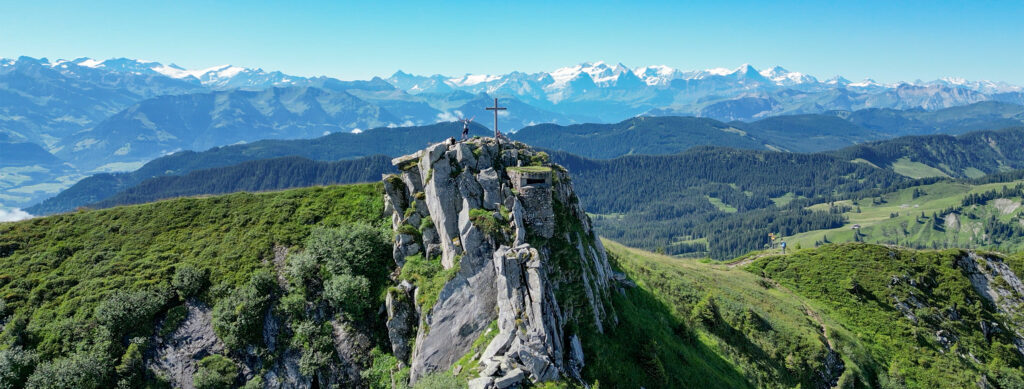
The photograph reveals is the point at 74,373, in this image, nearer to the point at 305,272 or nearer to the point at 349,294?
the point at 305,272

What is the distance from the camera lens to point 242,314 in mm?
33562

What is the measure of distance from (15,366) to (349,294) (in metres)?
22.4

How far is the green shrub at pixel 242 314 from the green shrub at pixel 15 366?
449 inches

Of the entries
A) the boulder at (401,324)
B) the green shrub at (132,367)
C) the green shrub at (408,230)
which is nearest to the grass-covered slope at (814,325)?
the boulder at (401,324)

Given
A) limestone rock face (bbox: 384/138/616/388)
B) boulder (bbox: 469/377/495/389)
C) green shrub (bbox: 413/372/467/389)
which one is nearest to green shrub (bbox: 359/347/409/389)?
limestone rock face (bbox: 384/138/616/388)

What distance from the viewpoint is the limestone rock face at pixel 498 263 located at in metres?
25.7

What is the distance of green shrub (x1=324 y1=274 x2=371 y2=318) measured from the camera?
114 feet

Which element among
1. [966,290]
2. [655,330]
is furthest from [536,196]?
[966,290]

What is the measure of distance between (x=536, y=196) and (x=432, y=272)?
33.7 ft

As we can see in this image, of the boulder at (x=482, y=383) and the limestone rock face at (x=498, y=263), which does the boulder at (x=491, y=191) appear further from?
the boulder at (x=482, y=383)

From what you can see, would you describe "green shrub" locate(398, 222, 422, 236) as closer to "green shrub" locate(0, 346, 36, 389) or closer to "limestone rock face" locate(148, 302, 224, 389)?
"limestone rock face" locate(148, 302, 224, 389)

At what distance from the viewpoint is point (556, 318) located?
2748 cm

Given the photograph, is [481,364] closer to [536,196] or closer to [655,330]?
[536,196]

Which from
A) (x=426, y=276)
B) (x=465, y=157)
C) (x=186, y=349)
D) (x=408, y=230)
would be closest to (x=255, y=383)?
(x=186, y=349)
